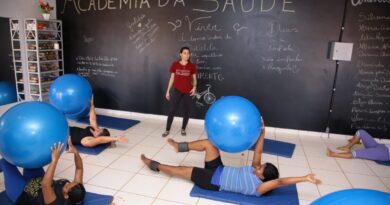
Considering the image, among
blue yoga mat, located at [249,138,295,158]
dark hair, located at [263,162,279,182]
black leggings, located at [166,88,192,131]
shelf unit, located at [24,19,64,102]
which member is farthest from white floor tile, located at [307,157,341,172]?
shelf unit, located at [24,19,64,102]

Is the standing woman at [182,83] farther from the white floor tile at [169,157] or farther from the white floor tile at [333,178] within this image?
the white floor tile at [333,178]

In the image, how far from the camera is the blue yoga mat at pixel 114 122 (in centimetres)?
472

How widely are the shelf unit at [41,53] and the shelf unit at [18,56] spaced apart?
0.50ft

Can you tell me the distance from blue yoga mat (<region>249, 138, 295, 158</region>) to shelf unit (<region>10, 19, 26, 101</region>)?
168 inches

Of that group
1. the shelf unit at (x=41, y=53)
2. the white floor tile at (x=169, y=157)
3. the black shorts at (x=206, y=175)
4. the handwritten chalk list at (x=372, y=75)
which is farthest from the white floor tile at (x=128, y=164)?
the handwritten chalk list at (x=372, y=75)

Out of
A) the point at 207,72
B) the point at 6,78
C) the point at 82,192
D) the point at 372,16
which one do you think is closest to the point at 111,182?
the point at 82,192

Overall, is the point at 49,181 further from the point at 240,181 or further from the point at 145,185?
the point at 240,181

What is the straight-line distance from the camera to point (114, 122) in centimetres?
491

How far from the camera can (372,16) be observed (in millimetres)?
4160

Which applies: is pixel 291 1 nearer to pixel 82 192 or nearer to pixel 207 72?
pixel 207 72

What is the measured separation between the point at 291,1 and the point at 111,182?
142 inches

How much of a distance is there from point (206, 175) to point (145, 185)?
2.14ft

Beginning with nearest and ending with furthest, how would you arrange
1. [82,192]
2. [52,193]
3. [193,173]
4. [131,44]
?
[52,193], [82,192], [193,173], [131,44]

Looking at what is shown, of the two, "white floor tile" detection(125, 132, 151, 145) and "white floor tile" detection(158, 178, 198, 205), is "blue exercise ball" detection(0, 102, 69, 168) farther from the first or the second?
"white floor tile" detection(125, 132, 151, 145)
